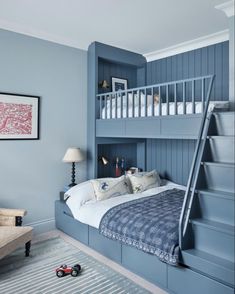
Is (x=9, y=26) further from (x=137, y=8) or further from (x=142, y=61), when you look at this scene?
(x=142, y=61)

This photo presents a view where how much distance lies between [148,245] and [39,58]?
9.23ft

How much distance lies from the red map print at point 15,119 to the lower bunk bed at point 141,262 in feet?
3.86

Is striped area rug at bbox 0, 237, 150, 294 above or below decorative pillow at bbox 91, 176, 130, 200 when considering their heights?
below

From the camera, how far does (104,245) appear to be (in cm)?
287

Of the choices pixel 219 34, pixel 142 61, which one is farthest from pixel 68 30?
pixel 219 34

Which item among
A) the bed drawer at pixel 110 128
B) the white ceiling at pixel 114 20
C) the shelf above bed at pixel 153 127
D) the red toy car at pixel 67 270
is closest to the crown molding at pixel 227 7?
the white ceiling at pixel 114 20

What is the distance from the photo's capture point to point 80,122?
13.5ft

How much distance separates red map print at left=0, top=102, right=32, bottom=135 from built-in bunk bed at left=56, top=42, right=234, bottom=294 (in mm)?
984

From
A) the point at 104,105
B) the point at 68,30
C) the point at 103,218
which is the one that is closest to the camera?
the point at 103,218

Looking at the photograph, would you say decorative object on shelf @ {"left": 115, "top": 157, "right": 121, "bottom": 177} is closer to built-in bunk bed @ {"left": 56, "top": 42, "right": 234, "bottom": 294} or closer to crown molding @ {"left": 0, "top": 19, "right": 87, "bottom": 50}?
built-in bunk bed @ {"left": 56, "top": 42, "right": 234, "bottom": 294}

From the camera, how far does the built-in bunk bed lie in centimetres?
198

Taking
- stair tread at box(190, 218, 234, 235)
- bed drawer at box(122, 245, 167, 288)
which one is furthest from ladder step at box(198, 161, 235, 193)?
bed drawer at box(122, 245, 167, 288)

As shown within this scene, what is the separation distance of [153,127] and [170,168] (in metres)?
1.43

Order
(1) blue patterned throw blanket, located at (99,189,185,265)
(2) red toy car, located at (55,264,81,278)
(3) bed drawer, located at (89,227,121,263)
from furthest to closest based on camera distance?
(3) bed drawer, located at (89,227,121,263) < (2) red toy car, located at (55,264,81,278) < (1) blue patterned throw blanket, located at (99,189,185,265)
